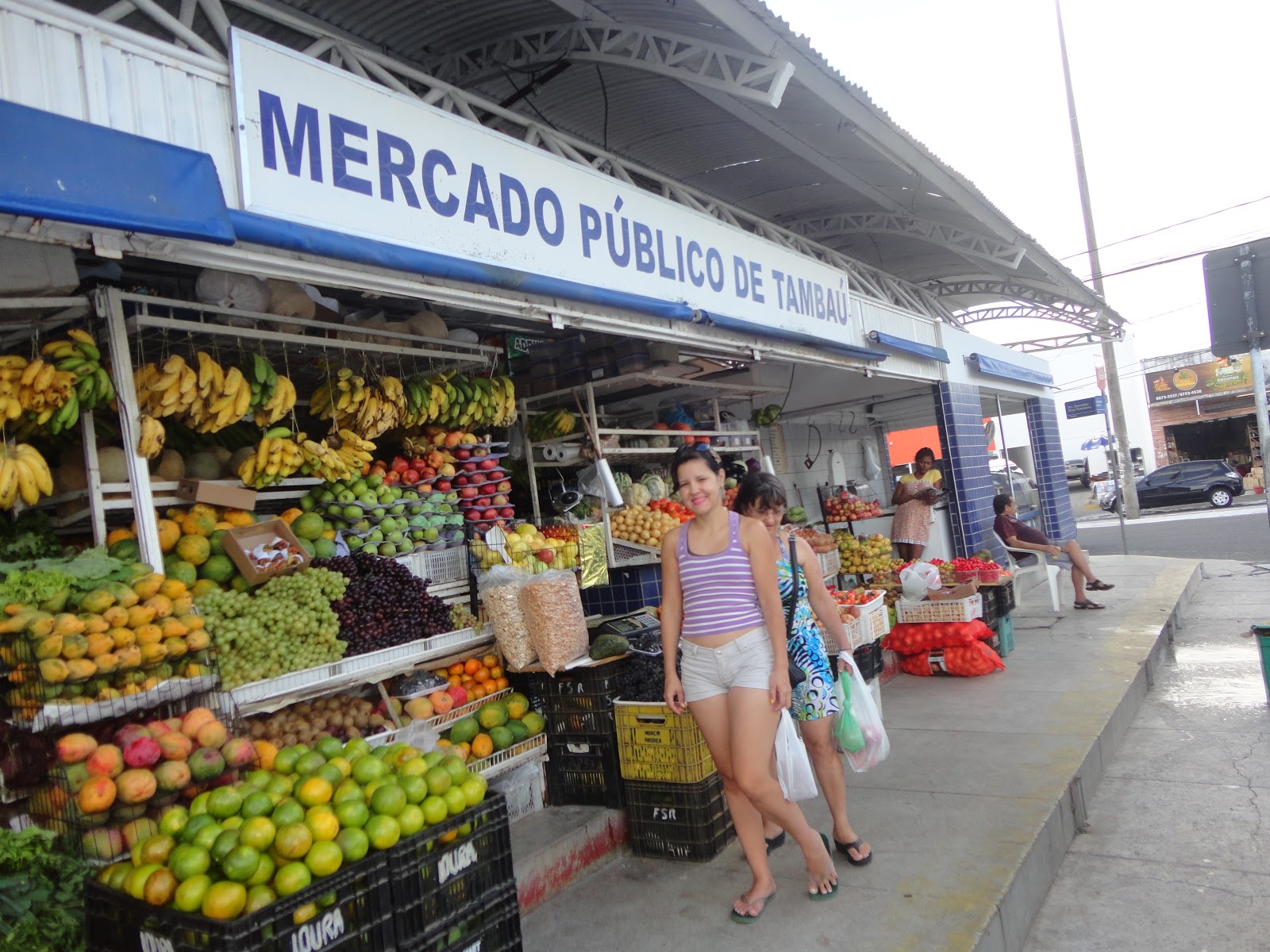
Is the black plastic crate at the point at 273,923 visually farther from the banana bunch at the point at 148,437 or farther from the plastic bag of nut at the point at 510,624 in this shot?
the plastic bag of nut at the point at 510,624

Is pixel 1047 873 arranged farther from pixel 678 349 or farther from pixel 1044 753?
pixel 678 349

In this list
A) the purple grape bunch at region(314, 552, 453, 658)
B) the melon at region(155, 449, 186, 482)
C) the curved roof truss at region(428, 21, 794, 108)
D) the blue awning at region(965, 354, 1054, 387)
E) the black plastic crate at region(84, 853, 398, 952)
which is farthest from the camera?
the blue awning at region(965, 354, 1054, 387)

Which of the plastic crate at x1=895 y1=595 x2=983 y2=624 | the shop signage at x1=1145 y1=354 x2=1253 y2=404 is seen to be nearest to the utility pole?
the shop signage at x1=1145 y1=354 x2=1253 y2=404

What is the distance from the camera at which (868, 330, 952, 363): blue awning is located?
893 cm

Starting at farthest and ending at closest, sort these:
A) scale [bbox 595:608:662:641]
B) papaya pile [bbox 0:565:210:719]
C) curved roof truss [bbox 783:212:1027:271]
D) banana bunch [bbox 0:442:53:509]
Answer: curved roof truss [bbox 783:212:1027:271] < scale [bbox 595:608:662:641] < banana bunch [bbox 0:442:53:509] < papaya pile [bbox 0:565:210:719]

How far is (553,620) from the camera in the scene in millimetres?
4699

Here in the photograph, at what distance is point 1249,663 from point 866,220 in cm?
598

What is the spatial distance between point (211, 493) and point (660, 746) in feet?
8.51

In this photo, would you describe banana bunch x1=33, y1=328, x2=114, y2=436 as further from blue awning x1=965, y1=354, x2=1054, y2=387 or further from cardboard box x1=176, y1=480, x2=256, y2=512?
blue awning x1=965, y1=354, x2=1054, y2=387

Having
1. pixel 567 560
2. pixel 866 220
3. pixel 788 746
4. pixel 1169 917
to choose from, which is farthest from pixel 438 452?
pixel 866 220

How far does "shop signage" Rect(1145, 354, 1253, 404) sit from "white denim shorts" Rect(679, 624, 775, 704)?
3644cm

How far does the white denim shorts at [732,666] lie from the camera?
3414 millimetres

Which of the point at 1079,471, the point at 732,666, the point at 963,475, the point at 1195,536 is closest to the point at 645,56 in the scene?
the point at 732,666

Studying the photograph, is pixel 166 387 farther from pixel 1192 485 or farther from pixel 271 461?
pixel 1192 485
